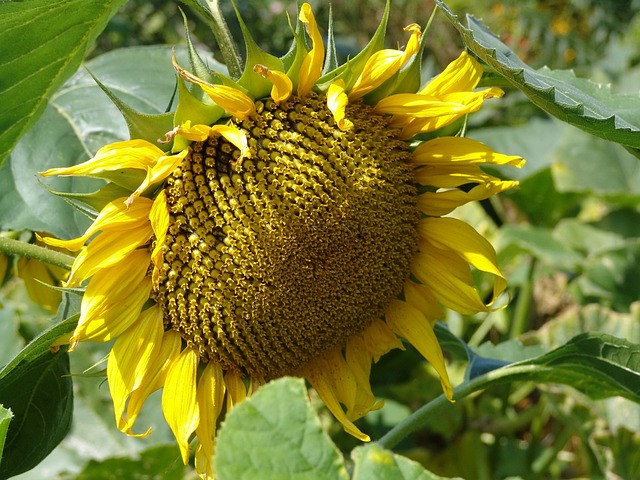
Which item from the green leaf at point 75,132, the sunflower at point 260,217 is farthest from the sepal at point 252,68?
the green leaf at point 75,132

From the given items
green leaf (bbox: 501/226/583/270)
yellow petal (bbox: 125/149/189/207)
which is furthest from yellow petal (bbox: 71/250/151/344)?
green leaf (bbox: 501/226/583/270)

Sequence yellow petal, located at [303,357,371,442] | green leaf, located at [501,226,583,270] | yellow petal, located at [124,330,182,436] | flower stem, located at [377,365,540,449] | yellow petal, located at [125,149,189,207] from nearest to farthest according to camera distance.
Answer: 1. yellow petal, located at [125,149,189,207]
2. yellow petal, located at [124,330,182,436]
3. yellow petal, located at [303,357,371,442]
4. flower stem, located at [377,365,540,449]
5. green leaf, located at [501,226,583,270]

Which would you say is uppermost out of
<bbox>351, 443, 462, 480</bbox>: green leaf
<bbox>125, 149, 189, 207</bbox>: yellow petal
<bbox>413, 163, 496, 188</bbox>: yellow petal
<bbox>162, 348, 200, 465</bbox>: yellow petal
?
<bbox>125, 149, 189, 207</bbox>: yellow petal

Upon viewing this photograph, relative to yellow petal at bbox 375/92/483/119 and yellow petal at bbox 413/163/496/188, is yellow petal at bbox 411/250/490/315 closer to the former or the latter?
yellow petal at bbox 413/163/496/188

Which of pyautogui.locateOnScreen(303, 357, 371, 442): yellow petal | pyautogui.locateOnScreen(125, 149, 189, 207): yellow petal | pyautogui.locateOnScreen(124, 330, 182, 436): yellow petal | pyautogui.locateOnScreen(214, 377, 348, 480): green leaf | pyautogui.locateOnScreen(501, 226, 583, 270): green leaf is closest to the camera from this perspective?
pyautogui.locateOnScreen(214, 377, 348, 480): green leaf

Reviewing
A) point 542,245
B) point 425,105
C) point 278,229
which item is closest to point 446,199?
point 425,105

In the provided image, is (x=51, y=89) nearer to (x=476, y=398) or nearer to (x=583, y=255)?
(x=476, y=398)

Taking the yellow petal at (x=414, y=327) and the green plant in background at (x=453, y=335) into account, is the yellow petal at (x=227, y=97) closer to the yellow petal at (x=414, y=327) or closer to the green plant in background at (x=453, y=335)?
the green plant in background at (x=453, y=335)
